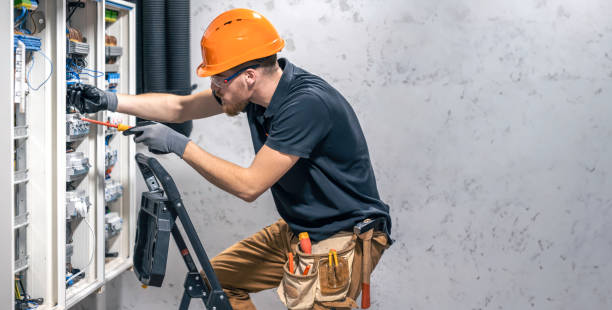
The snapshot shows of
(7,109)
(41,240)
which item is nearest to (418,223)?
(41,240)

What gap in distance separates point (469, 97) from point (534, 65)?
347 mm

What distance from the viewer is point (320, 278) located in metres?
2.01

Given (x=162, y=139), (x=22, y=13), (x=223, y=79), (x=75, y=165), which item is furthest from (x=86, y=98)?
(x=223, y=79)

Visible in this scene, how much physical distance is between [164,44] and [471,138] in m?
1.60

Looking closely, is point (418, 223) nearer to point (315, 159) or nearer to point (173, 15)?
point (315, 159)

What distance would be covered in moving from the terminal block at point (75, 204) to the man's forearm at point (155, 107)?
399 mm

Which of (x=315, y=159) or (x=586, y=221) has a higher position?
(x=315, y=159)

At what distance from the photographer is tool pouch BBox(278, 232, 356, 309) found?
1992 millimetres

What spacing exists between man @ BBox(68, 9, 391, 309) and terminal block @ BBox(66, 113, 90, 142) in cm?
9

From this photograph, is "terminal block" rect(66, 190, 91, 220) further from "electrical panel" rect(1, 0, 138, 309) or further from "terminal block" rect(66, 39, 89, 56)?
"terminal block" rect(66, 39, 89, 56)

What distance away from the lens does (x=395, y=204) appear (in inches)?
117

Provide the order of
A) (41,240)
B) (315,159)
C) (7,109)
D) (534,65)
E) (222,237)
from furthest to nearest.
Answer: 1. (222,237)
2. (534,65)
3. (41,240)
4. (315,159)
5. (7,109)

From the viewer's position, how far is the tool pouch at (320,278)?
78.4 inches

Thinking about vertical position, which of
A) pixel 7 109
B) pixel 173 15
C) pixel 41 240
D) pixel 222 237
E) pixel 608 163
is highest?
pixel 173 15
